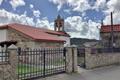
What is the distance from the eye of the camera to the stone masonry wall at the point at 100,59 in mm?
23359

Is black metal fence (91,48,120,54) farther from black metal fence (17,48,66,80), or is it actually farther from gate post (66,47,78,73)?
gate post (66,47,78,73)

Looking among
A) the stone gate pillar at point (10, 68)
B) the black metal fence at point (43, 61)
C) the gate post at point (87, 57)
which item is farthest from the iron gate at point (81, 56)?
the stone gate pillar at point (10, 68)

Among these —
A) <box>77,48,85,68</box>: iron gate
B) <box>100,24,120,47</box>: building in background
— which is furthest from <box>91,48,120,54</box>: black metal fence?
<box>100,24,120,47</box>: building in background

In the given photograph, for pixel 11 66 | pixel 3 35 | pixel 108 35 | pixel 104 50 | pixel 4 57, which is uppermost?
pixel 108 35

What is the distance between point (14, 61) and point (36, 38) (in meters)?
18.8

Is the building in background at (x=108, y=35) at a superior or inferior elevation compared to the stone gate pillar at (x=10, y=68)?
superior

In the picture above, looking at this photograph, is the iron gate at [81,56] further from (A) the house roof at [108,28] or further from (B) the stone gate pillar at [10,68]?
(A) the house roof at [108,28]

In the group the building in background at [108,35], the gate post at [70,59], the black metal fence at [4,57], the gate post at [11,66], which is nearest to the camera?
the black metal fence at [4,57]

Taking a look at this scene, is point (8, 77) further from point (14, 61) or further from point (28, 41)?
point (28, 41)

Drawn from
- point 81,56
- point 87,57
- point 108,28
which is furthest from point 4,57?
point 108,28

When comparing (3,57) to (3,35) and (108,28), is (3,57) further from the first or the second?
(108,28)

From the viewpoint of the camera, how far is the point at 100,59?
86.0ft

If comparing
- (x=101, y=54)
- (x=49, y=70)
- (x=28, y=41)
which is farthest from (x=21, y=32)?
(x=49, y=70)

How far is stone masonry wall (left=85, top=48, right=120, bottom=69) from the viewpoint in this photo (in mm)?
23359
